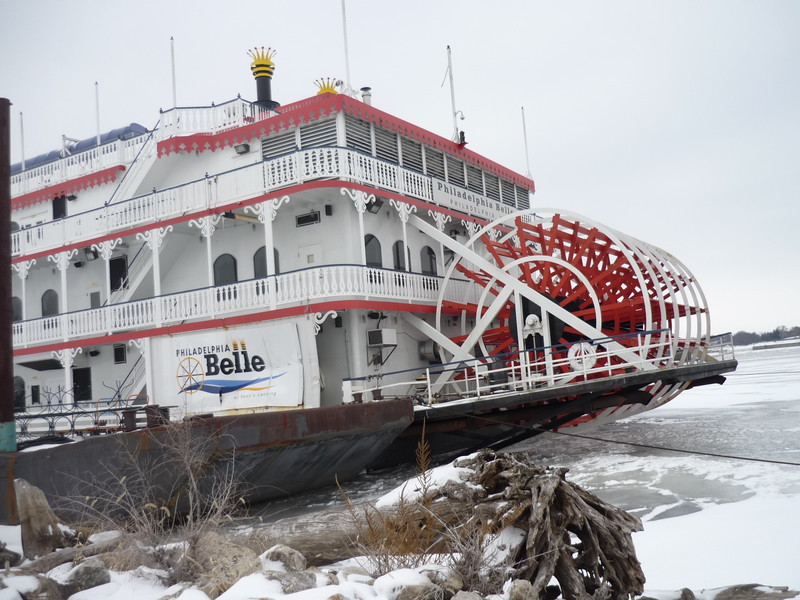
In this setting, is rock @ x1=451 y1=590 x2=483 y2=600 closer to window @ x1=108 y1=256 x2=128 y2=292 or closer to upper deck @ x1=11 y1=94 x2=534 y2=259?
upper deck @ x1=11 y1=94 x2=534 y2=259

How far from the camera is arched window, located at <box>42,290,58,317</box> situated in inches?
654

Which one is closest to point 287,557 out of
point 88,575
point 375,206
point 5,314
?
point 88,575

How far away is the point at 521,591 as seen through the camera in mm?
4297

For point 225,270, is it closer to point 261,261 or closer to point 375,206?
point 261,261

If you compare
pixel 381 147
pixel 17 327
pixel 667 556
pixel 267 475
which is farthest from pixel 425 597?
pixel 17 327

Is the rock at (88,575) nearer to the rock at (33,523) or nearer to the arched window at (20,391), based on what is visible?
the rock at (33,523)

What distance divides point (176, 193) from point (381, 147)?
379 centimetres

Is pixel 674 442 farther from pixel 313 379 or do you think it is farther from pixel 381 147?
pixel 381 147

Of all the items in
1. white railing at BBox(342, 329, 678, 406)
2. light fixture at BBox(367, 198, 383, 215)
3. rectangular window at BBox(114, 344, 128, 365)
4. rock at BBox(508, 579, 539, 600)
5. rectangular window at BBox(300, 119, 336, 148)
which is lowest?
rock at BBox(508, 579, 539, 600)

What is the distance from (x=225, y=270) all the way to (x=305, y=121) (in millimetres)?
3142

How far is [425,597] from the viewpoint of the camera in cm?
421

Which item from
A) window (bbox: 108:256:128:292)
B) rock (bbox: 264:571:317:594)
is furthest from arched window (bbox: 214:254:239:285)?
rock (bbox: 264:571:317:594)

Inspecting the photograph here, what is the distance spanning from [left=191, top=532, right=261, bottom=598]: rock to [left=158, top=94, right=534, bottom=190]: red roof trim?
28.8 feet

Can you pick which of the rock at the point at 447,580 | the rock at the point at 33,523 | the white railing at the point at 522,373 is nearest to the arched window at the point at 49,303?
the white railing at the point at 522,373
